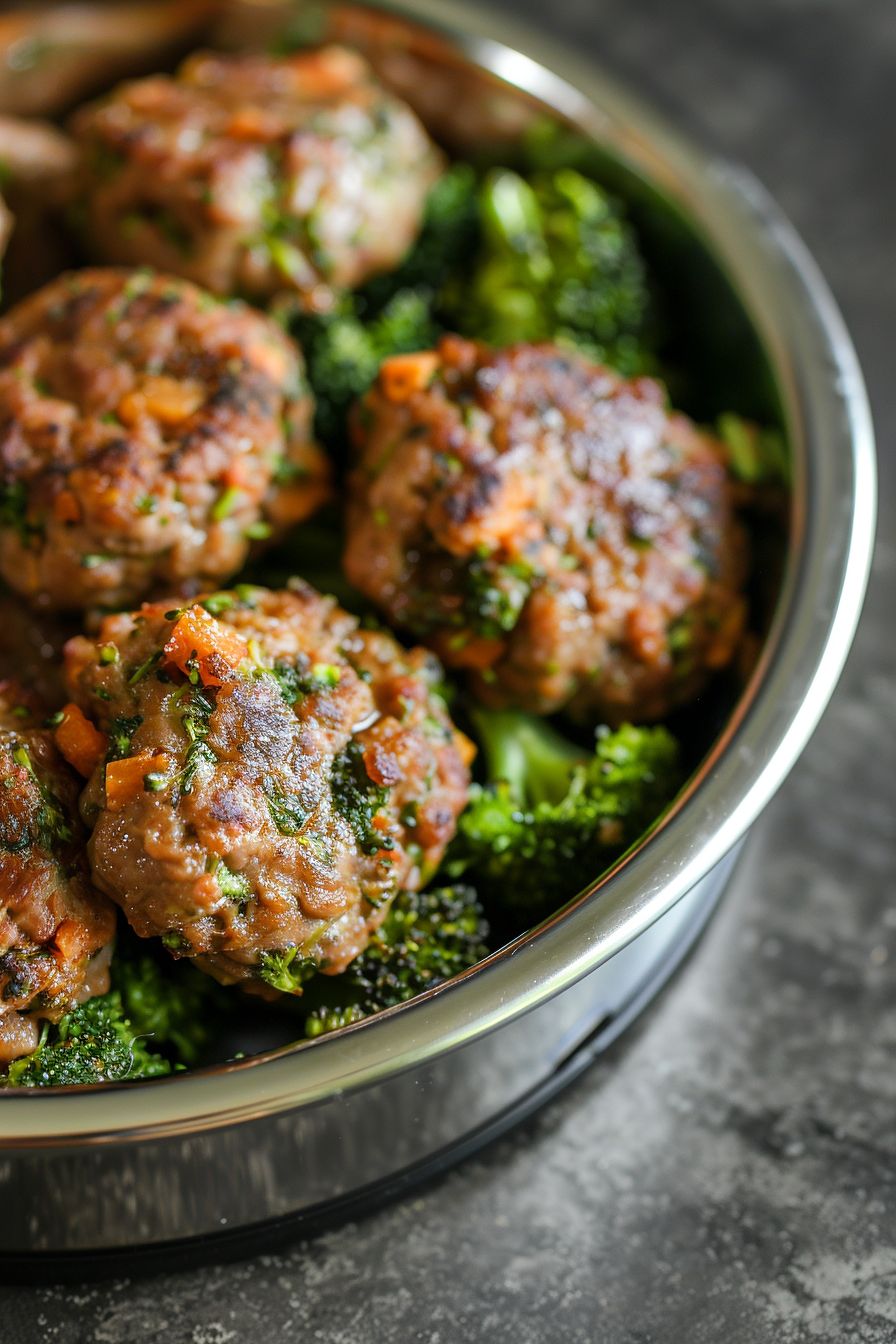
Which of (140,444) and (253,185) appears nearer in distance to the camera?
(140,444)

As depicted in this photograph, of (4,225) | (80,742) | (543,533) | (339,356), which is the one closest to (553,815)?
(543,533)

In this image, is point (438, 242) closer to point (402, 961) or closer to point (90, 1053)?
point (402, 961)

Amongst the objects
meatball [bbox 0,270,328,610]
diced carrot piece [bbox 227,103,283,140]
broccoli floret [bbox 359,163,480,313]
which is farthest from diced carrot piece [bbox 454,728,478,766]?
diced carrot piece [bbox 227,103,283,140]

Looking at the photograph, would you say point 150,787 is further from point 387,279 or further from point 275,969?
point 387,279

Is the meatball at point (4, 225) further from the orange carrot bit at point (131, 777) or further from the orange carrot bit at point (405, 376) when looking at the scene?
the orange carrot bit at point (131, 777)

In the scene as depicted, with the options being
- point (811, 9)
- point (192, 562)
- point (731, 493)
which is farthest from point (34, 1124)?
point (811, 9)

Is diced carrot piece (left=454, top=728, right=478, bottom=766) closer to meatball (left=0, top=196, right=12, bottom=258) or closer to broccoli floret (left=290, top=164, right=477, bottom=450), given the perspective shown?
broccoli floret (left=290, top=164, right=477, bottom=450)

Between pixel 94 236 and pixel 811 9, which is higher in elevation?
pixel 811 9
